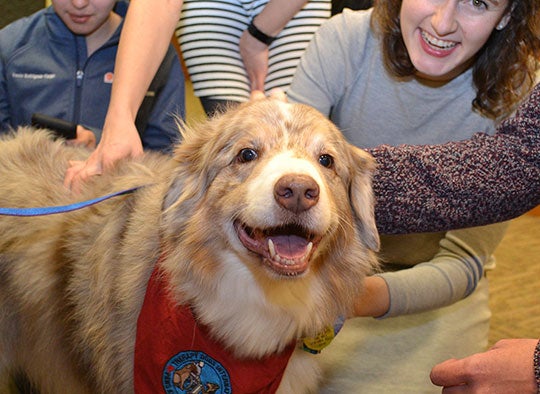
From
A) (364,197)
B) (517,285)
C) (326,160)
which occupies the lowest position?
(517,285)

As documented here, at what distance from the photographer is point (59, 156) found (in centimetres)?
214

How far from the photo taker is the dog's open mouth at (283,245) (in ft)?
5.14

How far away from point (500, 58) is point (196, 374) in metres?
1.47

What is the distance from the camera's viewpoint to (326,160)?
178cm

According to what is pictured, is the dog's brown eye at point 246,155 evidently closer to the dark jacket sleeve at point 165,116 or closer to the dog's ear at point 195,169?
the dog's ear at point 195,169

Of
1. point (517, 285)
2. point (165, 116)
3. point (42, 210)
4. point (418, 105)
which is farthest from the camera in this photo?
point (517, 285)

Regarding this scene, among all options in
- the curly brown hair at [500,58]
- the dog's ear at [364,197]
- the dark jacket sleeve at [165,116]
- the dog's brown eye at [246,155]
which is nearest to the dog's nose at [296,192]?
the dog's brown eye at [246,155]

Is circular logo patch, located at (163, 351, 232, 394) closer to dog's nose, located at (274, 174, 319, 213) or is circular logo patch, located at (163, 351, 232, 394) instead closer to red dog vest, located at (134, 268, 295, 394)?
red dog vest, located at (134, 268, 295, 394)

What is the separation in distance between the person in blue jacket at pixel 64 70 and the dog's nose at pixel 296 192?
51.6 inches

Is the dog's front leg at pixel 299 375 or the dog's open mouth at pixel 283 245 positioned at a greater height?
the dog's open mouth at pixel 283 245

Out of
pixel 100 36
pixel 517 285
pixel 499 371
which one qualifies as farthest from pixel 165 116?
pixel 517 285

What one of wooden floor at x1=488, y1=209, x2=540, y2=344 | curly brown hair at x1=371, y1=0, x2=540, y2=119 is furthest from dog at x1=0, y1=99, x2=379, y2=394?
wooden floor at x1=488, y1=209, x2=540, y2=344

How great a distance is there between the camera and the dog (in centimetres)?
169

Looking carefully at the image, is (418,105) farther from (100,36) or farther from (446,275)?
(100,36)
